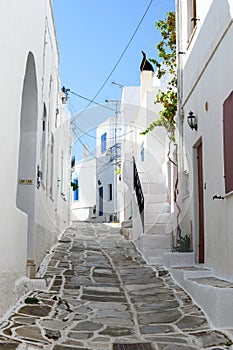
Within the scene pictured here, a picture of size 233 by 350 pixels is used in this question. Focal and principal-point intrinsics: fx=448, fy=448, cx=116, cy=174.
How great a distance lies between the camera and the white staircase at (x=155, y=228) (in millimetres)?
9031

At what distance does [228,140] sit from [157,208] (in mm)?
5680

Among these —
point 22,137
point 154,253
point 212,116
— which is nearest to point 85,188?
point 154,253

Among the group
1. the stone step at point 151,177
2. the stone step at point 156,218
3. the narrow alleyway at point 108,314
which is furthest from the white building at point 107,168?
the narrow alleyway at point 108,314

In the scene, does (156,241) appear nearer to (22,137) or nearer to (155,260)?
(155,260)

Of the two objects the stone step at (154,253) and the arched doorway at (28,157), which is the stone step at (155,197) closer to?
the stone step at (154,253)

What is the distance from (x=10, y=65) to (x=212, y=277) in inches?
146

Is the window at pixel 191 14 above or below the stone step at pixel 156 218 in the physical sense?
above

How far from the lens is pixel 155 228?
1025 centimetres

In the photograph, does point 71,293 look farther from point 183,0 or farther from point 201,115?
point 183,0

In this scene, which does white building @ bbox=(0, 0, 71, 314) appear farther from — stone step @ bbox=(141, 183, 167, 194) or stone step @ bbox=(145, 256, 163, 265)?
stone step @ bbox=(141, 183, 167, 194)

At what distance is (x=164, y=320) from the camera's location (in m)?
4.96

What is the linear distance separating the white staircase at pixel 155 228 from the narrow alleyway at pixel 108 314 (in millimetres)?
431

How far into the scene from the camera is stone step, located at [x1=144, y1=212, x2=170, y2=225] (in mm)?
10312

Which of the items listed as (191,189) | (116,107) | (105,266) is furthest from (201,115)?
(116,107)
